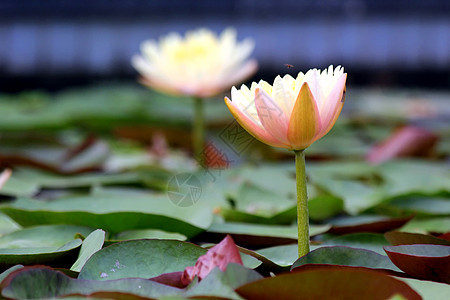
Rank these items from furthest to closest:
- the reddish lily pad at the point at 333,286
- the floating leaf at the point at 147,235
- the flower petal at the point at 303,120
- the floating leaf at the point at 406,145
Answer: the floating leaf at the point at 406,145 < the floating leaf at the point at 147,235 < the flower petal at the point at 303,120 < the reddish lily pad at the point at 333,286

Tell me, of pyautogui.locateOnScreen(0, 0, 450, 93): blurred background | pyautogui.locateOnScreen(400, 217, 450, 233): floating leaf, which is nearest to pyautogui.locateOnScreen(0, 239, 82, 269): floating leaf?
pyautogui.locateOnScreen(400, 217, 450, 233): floating leaf

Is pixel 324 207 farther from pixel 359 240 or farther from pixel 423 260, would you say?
pixel 423 260

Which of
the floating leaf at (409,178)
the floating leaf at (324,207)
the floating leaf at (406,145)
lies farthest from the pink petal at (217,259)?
the floating leaf at (406,145)

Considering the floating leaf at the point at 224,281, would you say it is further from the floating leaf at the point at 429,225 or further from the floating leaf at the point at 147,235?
→ the floating leaf at the point at 429,225

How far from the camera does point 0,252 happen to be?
643mm

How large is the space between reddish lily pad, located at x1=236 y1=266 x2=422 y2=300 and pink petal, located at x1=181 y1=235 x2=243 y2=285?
6cm

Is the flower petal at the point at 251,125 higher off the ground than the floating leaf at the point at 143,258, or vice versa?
the flower petal at the point at 251,125

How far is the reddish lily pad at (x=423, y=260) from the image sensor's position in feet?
1.94

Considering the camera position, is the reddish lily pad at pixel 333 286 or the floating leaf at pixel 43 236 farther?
the floating leaf at pixel 43 236

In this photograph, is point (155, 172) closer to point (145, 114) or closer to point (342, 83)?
point (342, 83)

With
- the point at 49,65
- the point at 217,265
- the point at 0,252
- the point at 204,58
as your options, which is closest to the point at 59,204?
the point at 0,252

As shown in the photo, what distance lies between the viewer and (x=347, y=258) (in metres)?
0.62

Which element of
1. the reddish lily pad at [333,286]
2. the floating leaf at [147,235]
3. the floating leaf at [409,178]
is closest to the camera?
the reddish lily pad at [333,286]

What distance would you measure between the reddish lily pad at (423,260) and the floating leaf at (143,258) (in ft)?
0.68
